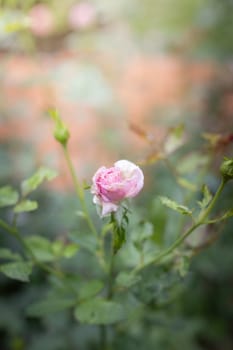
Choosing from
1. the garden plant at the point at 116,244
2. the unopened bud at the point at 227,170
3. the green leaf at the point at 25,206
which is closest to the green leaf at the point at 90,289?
the garden plant at the point at 116,244

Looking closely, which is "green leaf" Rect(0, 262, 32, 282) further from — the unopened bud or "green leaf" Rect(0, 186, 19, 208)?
the unopened bud

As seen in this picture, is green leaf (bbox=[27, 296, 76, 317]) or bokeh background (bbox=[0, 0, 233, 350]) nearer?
green leaf (bbox=[27, 296, 76, 317])

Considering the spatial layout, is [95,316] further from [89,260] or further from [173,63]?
[173,63]

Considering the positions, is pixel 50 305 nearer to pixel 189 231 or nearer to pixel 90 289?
pixel 90 289

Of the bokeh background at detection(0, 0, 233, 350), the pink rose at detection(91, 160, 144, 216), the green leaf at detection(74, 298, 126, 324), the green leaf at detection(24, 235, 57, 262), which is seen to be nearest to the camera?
the pink rose at detection(91, 160, 144, 216)

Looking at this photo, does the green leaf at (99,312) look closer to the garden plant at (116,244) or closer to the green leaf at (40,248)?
the garden plant at (116,244)

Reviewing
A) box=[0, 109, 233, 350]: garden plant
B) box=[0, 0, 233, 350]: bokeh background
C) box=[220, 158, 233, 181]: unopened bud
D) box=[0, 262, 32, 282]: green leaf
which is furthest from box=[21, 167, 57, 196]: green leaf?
box=[0, 0, 233, 350]: bokeh background

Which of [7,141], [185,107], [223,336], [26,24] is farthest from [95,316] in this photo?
[185,107]
